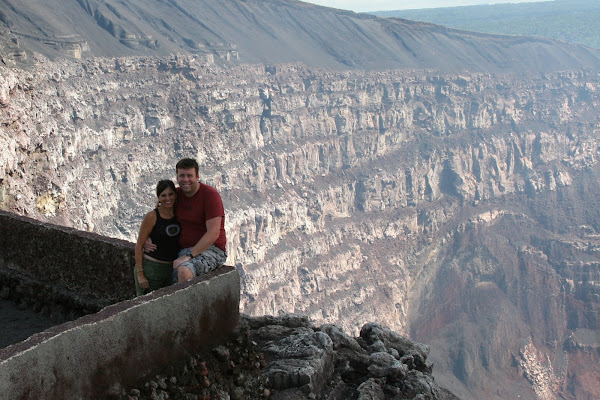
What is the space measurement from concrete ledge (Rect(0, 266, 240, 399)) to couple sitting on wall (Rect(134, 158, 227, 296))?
0.34 meters

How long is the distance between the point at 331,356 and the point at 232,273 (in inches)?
101

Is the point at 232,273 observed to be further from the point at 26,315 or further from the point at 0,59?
the point at 0,59

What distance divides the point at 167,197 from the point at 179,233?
0.47 m

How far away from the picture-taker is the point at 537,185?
10506 centimetres

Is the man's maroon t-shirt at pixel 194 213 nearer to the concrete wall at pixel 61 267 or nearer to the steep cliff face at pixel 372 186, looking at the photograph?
the concrete wall at pixel 61 267

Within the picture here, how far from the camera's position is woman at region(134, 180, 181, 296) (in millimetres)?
6926

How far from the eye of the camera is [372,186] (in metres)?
86.2

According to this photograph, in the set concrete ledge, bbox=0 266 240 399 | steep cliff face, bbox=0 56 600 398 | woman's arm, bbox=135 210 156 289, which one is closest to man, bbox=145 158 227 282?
woman's arm, bbox=135 210 156 289

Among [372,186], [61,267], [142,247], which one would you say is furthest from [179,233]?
[372,186]

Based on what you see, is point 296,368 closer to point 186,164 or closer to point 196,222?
point 196,222

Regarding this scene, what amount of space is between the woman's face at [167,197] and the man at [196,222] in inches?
5.2

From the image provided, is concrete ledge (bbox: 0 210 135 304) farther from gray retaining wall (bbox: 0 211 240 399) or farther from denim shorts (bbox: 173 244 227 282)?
denim shorts (bbox: 173 244 227 282)

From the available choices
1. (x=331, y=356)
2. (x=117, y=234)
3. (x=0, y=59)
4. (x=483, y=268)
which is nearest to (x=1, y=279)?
(x=331, y=356)

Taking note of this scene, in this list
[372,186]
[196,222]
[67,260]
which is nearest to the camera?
[196,222]
